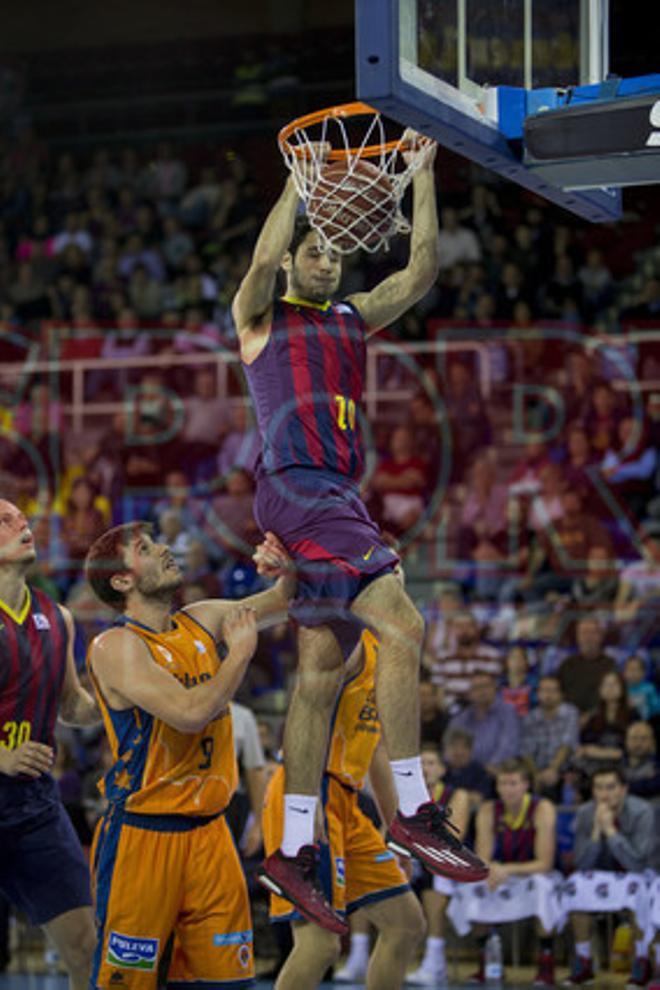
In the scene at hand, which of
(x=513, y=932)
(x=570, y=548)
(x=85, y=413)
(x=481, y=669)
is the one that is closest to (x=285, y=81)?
(x=85, y=413)

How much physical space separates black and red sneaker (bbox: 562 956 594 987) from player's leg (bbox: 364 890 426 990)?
2697mm

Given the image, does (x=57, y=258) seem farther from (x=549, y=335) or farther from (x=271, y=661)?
(x=271, y=661)

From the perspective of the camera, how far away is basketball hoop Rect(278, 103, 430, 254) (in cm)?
603

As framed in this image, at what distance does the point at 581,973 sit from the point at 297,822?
13.4 ft

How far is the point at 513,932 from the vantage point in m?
9.80

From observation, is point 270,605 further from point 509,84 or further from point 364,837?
point 509,84

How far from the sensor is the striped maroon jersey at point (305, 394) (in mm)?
6023

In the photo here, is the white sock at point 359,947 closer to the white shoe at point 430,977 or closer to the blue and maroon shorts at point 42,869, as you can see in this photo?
the white shoe at point 430,977

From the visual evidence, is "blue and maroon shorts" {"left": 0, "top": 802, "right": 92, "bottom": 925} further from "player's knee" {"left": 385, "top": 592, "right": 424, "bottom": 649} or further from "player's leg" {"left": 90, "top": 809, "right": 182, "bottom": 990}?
"player's knee" {"left": 385, "top": 592, "right": 424, "bottom": 649}

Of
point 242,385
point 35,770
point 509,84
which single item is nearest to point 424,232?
point 509,84

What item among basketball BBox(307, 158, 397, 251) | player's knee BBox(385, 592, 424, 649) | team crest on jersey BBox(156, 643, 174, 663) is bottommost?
team crest on jersey BBox(156, 643, 174, 663)

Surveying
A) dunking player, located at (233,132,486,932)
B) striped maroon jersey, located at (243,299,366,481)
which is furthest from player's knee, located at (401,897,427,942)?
striped maroon jersey, located at (243,299,366,481)

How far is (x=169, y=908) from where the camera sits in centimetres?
622

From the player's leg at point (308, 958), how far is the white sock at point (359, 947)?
3205mm
